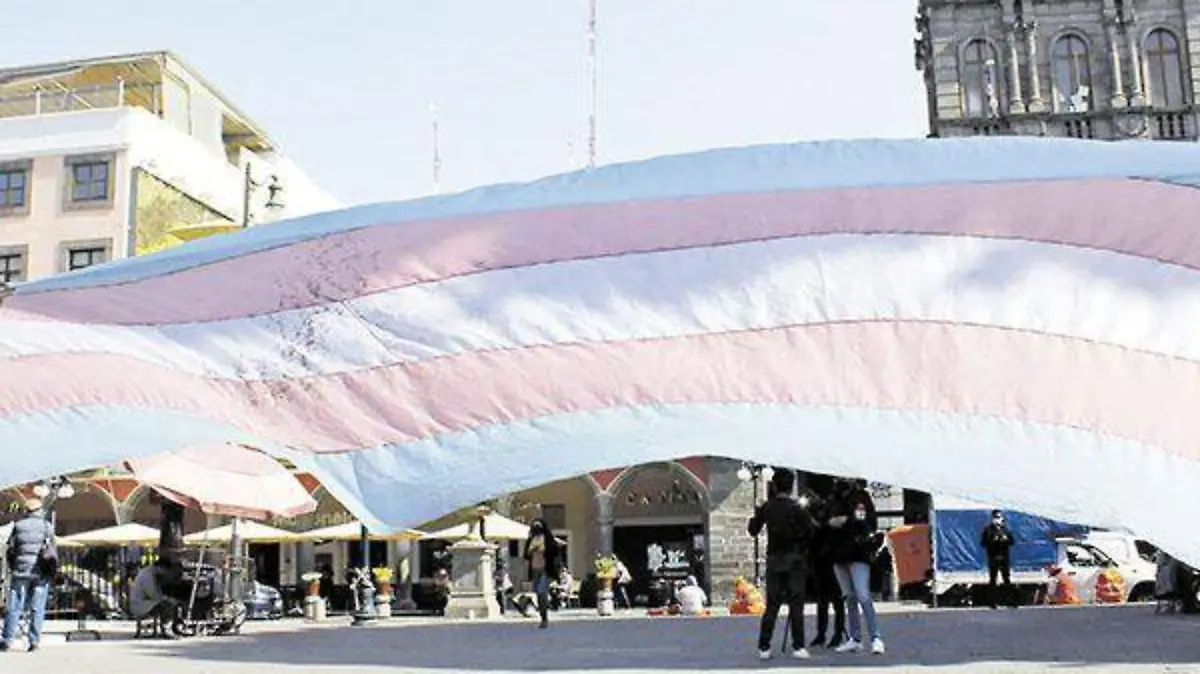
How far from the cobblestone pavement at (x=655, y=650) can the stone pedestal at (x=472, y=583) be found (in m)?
5.72

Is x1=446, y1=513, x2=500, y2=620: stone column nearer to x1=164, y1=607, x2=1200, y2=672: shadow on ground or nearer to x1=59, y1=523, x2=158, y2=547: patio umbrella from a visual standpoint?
x1=164, y1=607, x2=1200, y2=672: shadow on ground

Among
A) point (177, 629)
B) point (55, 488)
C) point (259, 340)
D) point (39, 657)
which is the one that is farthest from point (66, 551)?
point (259, 340)

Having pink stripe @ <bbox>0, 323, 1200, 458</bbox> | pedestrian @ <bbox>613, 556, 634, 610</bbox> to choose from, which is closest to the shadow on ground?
pink stripe @ <bbox>0, 323, 1200, 458</bbox>

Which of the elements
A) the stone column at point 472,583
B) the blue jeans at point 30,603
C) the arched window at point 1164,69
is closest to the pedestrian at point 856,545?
the blue jeans at point 30,603

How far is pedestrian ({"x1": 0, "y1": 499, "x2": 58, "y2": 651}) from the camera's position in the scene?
14.2m

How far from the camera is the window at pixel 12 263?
39781mm

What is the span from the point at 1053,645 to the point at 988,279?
21.9 feet

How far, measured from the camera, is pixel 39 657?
13.6 metres

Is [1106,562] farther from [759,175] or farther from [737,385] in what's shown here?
[737,385]

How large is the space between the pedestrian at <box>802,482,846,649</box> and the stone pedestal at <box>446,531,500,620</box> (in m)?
11.7

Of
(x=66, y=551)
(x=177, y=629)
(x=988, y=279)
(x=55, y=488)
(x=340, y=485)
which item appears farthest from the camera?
(x=66, y=551)

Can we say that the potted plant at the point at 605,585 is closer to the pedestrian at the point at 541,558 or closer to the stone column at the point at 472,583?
the stone column at the point at 472,583

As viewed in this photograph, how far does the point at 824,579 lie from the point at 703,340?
6576 millimetres

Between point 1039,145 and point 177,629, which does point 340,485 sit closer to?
point 1039,145
